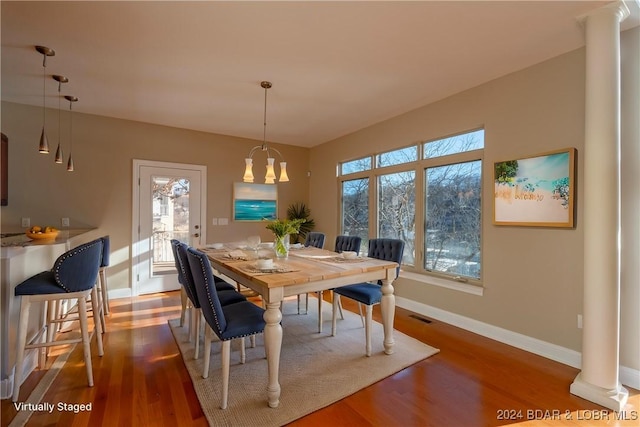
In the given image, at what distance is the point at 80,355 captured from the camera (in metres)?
2.64

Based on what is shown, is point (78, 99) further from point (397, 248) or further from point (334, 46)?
point (397, 248)

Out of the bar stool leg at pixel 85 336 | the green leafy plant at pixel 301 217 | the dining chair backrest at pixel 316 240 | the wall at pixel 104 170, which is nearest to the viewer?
the bar stool leg at pixel 85 336

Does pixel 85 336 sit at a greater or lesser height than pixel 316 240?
lesser

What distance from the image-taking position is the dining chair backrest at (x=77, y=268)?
2.10 meters

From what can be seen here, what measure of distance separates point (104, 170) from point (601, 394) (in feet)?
19.1

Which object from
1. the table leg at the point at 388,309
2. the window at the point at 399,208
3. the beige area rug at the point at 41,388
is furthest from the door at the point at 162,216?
the table leg at the point at 388,309

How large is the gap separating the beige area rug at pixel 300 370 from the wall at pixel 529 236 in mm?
907

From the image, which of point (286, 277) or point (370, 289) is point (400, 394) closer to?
point (370, 289)

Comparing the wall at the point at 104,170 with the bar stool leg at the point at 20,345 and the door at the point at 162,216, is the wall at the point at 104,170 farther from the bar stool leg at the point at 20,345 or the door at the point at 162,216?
the bar stool leg at the point at 20,345

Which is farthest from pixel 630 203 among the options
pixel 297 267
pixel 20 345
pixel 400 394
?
pixel 20 345

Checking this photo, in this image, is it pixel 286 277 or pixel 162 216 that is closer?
pixel 286 277

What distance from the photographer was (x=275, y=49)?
2562 mm

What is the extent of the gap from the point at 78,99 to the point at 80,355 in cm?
296

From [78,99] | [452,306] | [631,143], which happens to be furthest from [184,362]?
[631,143]
